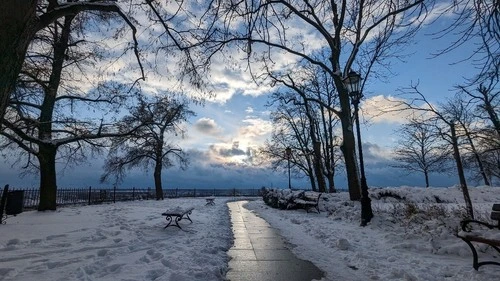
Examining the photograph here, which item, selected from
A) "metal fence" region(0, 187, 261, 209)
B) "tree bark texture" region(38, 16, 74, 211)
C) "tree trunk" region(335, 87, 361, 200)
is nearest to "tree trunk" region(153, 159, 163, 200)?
"metal fence" region(0, 187, 261, 209)

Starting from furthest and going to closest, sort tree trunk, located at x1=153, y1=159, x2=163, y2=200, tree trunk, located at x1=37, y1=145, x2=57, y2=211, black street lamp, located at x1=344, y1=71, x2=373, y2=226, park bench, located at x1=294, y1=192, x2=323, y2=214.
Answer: tree trunk, located at x1=153, y1=159, x2=163, y2=200 < park bench, located at x1=294, y1=192, x2=323, y2=214 < tree trunk, located at x1=37, y1=145, x2=57, y2=211 < black street lamp, located at x1=344, y1=71, x2=373, y2=226

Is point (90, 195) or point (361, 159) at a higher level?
point (361, 159)

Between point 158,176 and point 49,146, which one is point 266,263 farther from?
point 158,176

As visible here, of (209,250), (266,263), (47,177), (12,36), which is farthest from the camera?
(47,177)

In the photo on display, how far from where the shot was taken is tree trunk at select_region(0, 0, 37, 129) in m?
3.85

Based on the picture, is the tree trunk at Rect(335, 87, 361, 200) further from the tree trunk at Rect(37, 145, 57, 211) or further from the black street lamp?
the tree trunk at Rect(37, 145, 57, 211)

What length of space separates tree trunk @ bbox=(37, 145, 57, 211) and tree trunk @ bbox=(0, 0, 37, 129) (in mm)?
14922

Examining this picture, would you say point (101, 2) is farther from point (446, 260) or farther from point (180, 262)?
point (446, 260)

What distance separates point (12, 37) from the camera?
3926mm

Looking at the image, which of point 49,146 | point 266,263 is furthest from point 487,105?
point 49,146

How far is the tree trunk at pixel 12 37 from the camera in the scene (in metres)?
3.85

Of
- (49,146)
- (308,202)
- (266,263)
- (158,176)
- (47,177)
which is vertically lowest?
(266,263)

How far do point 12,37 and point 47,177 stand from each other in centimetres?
1602

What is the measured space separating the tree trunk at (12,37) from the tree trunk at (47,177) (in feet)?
49.0
